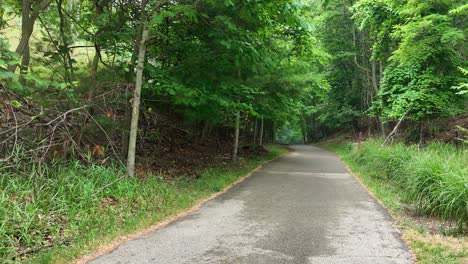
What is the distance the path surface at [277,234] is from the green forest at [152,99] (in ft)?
2.27

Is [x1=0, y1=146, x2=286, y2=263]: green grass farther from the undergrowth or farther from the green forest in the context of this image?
the undergrowth

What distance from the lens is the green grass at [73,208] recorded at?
4.91m

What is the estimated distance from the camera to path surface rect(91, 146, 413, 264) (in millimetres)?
4938

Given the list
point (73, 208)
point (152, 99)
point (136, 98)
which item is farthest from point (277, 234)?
point (152, 99)

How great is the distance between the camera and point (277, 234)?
5969 millimetres

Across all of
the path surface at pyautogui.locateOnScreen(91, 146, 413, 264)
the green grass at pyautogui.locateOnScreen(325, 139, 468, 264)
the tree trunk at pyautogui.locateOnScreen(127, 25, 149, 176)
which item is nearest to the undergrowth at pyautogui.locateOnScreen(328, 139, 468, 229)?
the green grass at pyautogui.locateOnScreen(325, 139, 468, 264)

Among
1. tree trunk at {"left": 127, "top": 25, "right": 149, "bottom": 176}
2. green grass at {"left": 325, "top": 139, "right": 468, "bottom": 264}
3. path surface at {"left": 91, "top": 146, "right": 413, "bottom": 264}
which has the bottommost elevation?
path surface at {"left": 91, "top": 146, "right": 413, "bottom": 264}

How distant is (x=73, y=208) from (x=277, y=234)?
11.2 feet

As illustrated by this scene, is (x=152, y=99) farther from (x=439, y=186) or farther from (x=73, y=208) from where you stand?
(x=439, y=186)

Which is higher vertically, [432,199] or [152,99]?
[152,99]

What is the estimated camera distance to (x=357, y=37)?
27.2 m

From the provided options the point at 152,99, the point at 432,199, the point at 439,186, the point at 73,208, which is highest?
the point at 152,99

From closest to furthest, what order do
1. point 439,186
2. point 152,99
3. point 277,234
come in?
point 277,234, point 439,186, point 152,99

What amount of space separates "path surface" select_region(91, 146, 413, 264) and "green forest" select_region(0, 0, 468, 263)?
692 mm
